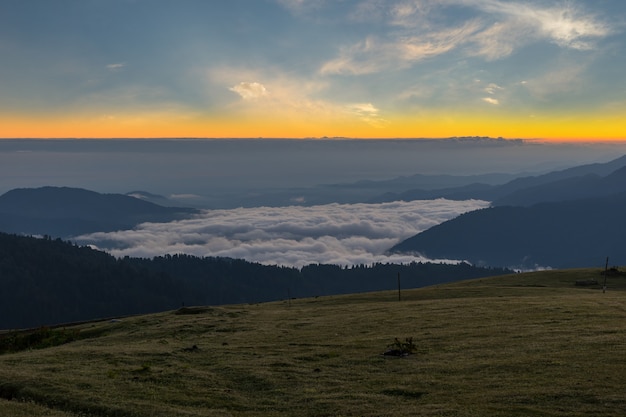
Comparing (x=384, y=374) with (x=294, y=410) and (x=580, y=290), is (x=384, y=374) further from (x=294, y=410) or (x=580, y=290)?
(x=580, y=290)

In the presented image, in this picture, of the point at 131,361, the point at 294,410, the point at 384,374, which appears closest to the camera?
the point at 294,410

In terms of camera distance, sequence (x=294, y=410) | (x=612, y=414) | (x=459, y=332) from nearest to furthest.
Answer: (x=612, y=414) → (x=294, y=410) → (x=459, y=332)

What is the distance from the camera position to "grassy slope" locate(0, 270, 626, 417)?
2588 centimetres

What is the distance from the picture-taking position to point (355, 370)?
3403 centimetres

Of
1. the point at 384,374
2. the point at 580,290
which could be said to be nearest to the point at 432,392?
the point at 384,374

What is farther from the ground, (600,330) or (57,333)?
(600,330)

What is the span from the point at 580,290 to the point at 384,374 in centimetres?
6100

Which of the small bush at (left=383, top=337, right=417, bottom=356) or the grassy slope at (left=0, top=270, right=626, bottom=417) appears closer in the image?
the grassy slope at (left=0, top=270, right=626, bottom=417)

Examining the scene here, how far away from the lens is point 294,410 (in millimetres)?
26422

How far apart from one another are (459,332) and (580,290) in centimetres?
4692

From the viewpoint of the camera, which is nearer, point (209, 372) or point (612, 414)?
point (612, 414)

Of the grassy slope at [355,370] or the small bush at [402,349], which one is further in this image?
the small bush at [402,349]

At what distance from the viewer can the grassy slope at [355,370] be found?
25875 mm

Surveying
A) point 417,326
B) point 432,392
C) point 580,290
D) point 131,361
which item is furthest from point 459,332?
point 580,290
